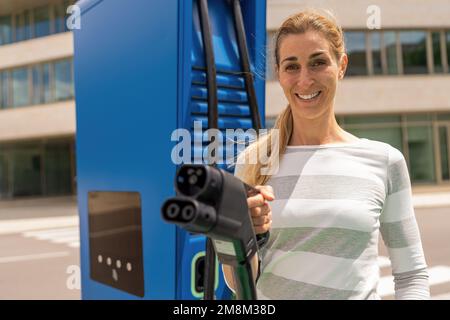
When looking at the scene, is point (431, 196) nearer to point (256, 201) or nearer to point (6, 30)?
point (256, 201)

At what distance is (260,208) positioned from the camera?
0.97 metres

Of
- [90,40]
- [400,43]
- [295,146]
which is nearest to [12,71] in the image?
[400,43]

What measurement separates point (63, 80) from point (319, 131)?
62.5 ft

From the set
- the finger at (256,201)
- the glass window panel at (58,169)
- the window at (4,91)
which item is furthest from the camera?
the glass window panel at (58,169)

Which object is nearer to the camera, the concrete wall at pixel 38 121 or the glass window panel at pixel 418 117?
the glass window panel at pixel 418 117

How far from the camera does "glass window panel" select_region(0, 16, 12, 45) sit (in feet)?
69.5

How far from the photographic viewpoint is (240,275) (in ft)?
2.96

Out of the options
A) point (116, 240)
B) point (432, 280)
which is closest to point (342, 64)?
point (116, 240)

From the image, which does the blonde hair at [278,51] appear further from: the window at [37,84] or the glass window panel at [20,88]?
the glass window panel at [20,88]

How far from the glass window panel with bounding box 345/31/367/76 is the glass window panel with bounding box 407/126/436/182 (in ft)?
9.54

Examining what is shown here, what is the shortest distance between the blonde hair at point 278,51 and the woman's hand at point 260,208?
400mm

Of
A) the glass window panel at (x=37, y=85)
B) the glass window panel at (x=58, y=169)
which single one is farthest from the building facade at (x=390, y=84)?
the glass window panel at (x=58, y=169)

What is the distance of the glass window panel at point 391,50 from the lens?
54.7 ft
